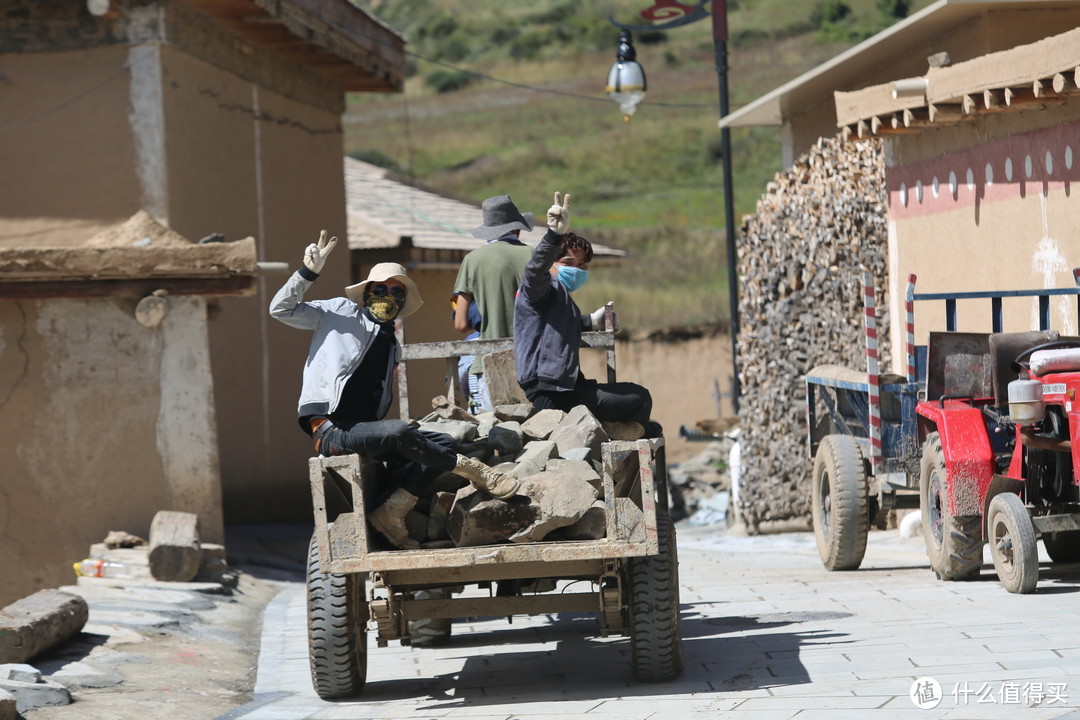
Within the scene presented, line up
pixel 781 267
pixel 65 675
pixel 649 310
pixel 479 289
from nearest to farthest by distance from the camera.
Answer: pixel 65 675, pixel 479 289, pixel 781 267, pixel 649 310

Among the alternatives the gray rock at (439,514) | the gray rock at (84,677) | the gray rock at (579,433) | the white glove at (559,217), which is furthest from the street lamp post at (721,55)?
the gray rock at (439,514)

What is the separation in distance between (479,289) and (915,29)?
5.34 m

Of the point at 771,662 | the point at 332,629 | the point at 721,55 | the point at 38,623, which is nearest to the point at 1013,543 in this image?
the point at 771,662

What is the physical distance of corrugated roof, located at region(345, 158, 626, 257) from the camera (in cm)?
2011

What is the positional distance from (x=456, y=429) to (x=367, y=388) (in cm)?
52

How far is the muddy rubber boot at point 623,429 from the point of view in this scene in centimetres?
773

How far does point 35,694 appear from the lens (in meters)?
6.88

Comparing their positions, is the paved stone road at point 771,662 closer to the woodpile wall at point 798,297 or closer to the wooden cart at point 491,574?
the wooden cart at point 491,574

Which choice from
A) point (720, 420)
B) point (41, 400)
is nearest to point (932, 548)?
point (41, 400)

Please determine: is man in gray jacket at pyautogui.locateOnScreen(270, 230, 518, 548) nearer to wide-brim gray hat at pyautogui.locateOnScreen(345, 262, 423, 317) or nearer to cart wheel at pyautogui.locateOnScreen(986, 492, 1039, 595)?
wide-brim gray hat at pyautogui.locateOnScreen(345, 262, 423, 317)

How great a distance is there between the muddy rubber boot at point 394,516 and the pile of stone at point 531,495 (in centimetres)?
11

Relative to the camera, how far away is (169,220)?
43.7ft

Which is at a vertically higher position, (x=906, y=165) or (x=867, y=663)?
(x=906, y=165)

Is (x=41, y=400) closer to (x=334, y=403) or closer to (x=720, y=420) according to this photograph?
(x=334, y=403)
